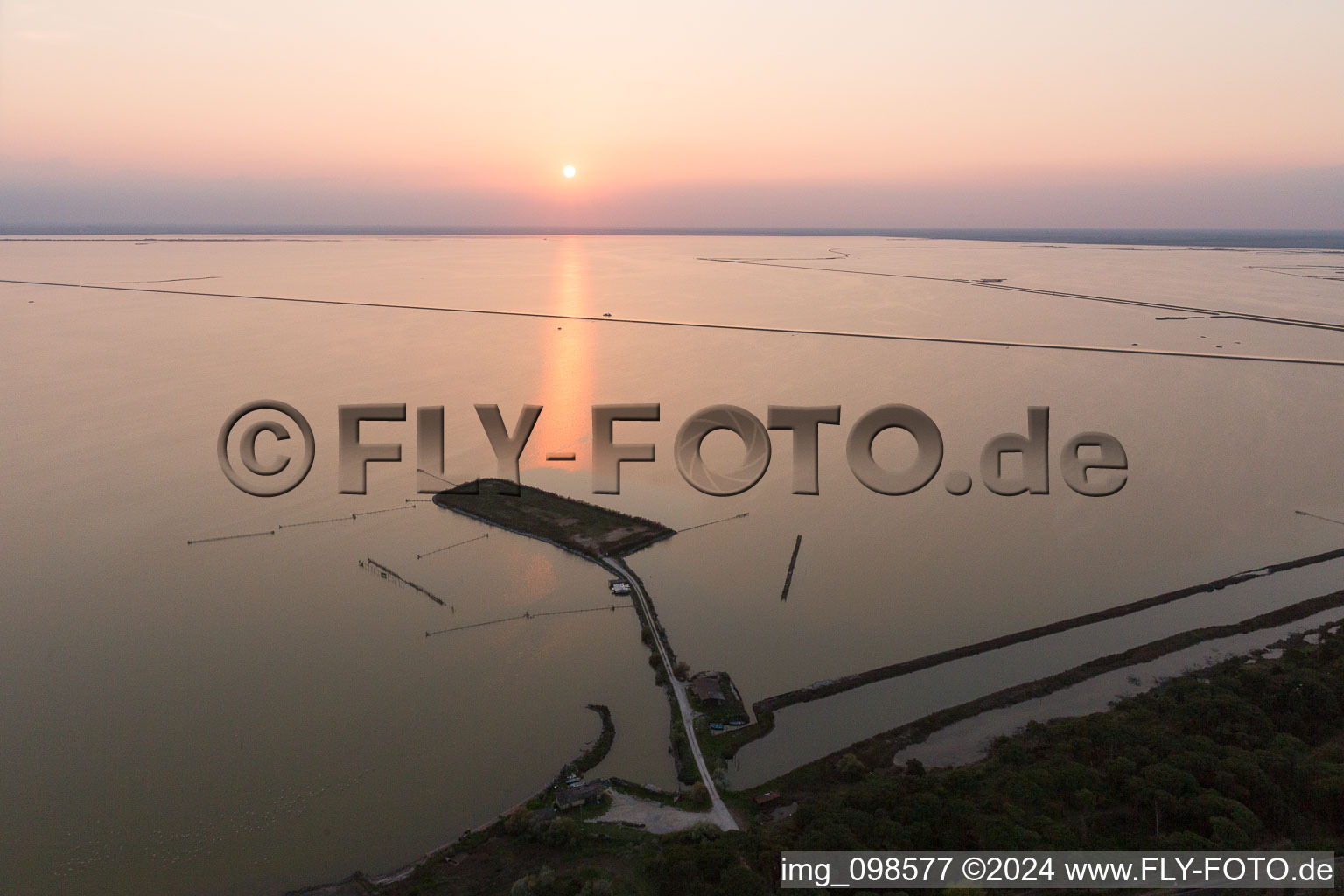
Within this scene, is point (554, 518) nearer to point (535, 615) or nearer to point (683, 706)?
point (535, 615)

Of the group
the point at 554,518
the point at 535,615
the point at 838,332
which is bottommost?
the point at 535,615

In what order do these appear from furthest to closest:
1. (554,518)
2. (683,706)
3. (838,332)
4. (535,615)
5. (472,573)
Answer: (838,332) < (554,518) < (472,573) < (535,615) < (683,706)

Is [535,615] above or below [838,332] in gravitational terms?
below

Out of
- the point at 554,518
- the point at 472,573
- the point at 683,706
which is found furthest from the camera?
the point at 554,518

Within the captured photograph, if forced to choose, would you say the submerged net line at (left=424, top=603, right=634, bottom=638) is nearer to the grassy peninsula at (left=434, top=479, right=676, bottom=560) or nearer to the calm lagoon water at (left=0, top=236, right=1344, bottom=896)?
the calm lagoon water at (left=0, top=236, right=1344, bottom=896)

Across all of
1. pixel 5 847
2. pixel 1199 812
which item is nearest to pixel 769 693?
pixel 1199 812

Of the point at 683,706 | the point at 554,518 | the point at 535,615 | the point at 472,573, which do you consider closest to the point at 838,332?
the point at 554,518

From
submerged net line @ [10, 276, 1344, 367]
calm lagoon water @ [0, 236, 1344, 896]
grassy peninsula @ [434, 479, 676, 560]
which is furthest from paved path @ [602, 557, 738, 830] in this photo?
submerged net line @ [10, 276, 1344, 367]
